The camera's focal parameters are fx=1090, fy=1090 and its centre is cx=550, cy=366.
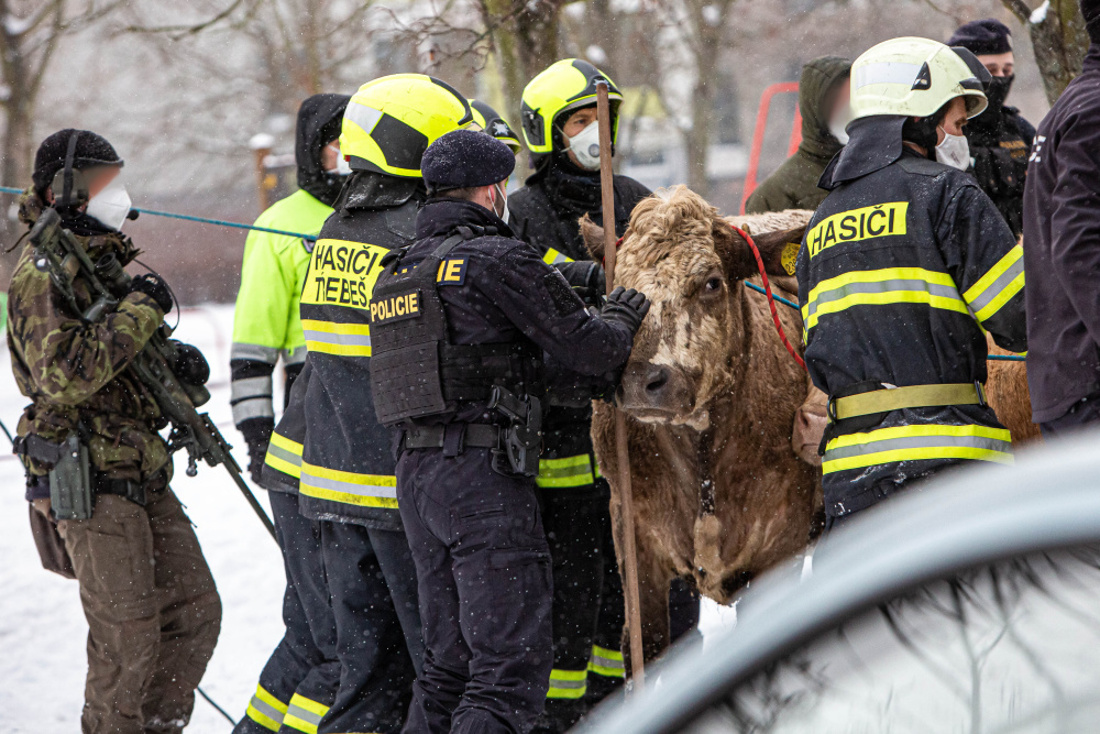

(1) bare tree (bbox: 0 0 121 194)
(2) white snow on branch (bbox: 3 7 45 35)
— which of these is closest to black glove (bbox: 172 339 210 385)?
(1) bare tree (bbox: 0 0 121 194)

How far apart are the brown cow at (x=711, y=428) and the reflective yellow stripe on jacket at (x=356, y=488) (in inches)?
34.5

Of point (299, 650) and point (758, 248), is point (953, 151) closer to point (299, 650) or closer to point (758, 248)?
point (758, 248)

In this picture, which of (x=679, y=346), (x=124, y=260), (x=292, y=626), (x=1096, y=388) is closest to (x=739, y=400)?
(x=679, y=346)

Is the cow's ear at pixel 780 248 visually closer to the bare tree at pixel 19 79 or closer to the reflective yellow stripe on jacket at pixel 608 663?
the reflective yellow stripe on jacket at pixel 608 663

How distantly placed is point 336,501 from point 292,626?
0.90m

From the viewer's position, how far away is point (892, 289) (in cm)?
321

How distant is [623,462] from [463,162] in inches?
47.7

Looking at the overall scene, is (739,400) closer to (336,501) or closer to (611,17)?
(336,501)

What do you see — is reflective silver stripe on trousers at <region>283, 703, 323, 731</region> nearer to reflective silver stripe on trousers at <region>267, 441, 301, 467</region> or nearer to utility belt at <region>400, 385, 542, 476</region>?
reflective silver stripe on trousers at <region>267, 441, 301, 467</region>

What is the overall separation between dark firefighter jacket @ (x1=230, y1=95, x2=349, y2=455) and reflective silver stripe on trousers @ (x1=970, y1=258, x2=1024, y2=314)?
284cm

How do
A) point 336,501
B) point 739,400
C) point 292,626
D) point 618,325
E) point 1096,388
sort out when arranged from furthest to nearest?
point 292,626
point 739,400
point 336,501
point 618,325
point 1096,388

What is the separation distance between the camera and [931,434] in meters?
3.17

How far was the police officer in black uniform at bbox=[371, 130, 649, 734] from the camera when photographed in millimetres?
3201

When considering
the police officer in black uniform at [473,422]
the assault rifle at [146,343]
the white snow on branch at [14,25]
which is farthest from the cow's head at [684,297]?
the white snow on branch at [14,25]
